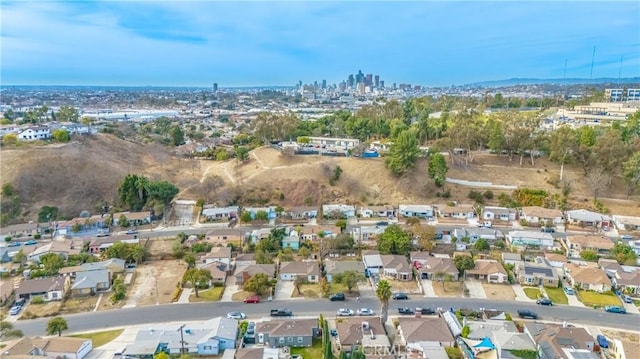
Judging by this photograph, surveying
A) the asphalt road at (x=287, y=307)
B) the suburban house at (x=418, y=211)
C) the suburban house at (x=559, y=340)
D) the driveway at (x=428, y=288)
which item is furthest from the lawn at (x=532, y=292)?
the suburban house at (x=418, y=211)

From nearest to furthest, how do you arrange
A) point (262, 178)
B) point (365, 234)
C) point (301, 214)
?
point (365, 234), point (301, 214), point (262, 178)

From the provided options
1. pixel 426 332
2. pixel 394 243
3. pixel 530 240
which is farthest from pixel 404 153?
pixel 426 332

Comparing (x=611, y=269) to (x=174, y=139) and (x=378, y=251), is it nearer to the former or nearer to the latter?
(x=378, y=251)

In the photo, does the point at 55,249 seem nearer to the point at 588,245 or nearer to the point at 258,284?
the point at 258,284

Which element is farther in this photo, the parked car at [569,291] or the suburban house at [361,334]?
the parked car at [569,291]

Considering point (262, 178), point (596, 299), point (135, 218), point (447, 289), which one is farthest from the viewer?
point (262, 178)

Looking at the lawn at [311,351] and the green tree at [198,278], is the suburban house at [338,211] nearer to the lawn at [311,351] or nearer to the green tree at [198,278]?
the green tree at [198,278]
